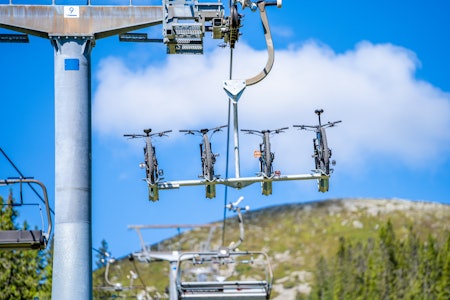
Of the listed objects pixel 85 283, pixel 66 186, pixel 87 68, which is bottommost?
pixel 85 283

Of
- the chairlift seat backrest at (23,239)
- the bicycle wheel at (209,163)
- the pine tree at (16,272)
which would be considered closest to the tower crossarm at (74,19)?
the chairlift seat backrest at (23,239)


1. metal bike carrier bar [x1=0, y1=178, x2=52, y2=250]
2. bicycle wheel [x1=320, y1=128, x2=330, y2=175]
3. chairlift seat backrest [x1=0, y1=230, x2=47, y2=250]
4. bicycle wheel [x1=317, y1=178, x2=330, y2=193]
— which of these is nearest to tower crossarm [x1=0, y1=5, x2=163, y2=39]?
metal bike carrier bar [x1=0, y1=178, x2=52, y2=250]

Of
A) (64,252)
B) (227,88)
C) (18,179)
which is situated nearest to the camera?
(64,252)

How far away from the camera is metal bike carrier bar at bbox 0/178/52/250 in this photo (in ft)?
60.8

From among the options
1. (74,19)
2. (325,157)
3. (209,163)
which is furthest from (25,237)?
(325,157)

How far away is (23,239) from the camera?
18656mm

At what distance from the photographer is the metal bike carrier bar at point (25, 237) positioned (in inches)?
730

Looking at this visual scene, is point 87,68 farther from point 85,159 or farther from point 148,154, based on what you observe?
point 148,154

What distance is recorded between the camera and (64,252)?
17578mm

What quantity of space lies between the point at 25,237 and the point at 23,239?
0.14 feet

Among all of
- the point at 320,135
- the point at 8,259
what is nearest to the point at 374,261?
the point at 8,259

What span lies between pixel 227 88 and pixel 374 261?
130m

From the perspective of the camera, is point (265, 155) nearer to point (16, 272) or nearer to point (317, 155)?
point (317, 155)

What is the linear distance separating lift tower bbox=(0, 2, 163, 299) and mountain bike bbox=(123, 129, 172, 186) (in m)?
3.00
